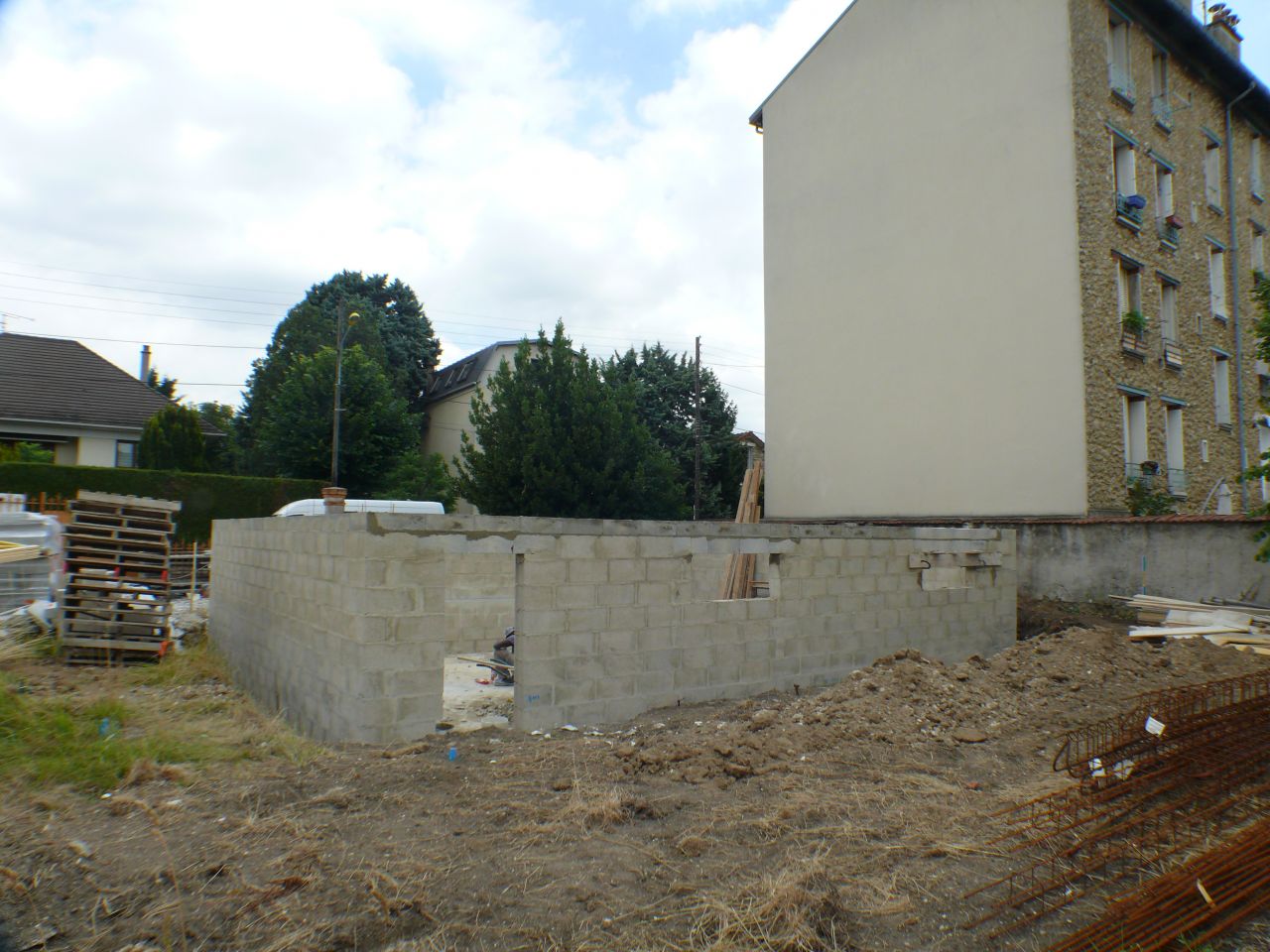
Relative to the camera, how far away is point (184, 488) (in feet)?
74.8

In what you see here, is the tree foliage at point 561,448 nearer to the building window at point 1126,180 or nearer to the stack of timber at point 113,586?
the stack of timber at point 113,586

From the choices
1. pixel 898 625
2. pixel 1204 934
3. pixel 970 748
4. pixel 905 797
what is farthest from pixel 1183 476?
pixel 1204 934

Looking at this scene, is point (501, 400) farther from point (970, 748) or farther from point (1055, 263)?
point (970, 748)

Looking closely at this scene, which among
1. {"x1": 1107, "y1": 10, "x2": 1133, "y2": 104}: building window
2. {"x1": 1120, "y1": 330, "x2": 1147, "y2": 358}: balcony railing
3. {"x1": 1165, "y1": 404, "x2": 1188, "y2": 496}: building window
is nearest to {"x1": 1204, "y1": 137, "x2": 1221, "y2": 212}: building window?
{"x1": 1107, "y1": 10, "x2": 1133, "y2": 104}: building window

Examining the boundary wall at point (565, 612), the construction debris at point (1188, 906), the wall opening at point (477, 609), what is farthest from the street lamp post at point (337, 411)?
the construction debris at point (1188, 906)

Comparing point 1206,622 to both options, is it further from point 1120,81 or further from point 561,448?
point 561,448

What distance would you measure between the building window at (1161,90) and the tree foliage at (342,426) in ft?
75.8

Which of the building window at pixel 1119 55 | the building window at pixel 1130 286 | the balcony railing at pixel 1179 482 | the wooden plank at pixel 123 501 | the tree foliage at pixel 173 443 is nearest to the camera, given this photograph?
the wooden plank at pixel 123 501

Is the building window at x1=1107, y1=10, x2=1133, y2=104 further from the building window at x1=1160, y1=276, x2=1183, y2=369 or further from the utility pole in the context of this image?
the utility pole

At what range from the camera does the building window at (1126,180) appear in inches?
683

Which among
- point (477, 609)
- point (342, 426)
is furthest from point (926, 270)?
point (342, 426)

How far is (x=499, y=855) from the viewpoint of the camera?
4418mm

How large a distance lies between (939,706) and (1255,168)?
22.8m

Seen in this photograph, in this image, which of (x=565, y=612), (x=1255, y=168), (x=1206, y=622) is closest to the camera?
(x=565, y=612)
